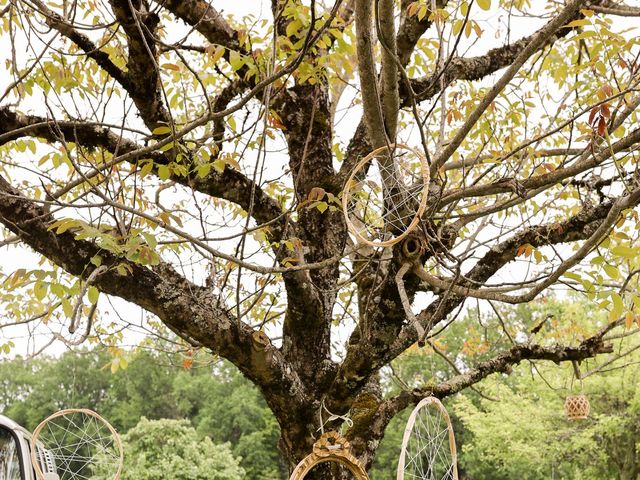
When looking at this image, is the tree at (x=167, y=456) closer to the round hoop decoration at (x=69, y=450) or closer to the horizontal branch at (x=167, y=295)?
the round hoop decoration at (x=69, y=450)

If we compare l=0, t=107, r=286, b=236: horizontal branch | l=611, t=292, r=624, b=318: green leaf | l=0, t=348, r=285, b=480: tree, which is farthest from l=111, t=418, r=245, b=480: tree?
l=611, t=292, r=624, b=318: green leaf

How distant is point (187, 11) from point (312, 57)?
765 mm

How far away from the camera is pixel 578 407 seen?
5.53 metres

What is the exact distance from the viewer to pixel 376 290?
3531mm

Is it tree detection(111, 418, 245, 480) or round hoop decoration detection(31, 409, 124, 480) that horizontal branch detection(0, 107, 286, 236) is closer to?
round hoop decoration detection(31, 409, 124, 480)

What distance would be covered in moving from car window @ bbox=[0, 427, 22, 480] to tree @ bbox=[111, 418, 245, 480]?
8999mm

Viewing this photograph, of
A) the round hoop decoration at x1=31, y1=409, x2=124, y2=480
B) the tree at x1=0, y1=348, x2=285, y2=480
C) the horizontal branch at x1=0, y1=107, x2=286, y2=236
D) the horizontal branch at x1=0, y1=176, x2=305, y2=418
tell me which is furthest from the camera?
the tree at x1=0, y1=348, x2=285, y2=480

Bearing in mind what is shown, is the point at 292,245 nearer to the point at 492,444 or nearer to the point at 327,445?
the point at 327,445

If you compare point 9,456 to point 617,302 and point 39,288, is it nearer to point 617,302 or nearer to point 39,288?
point 39,288

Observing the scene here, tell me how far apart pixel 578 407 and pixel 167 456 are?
33.1ft

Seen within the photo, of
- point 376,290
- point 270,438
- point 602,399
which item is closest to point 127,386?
point 270,438

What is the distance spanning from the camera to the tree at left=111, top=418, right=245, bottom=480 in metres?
13.3

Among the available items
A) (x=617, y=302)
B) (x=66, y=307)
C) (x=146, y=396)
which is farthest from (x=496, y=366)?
(x=146, y=396)

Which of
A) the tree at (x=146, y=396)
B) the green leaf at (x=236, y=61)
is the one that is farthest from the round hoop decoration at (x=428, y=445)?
the tree at (x=146, y=396)
